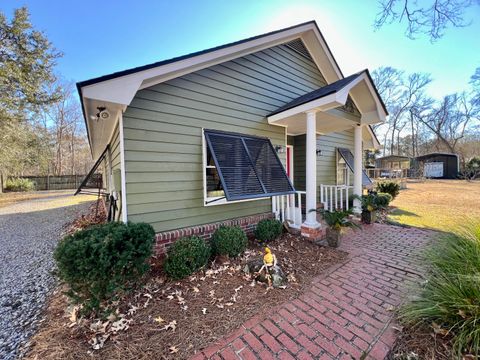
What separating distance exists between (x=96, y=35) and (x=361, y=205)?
1267 cm

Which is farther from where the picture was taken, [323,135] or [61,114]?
[61,114]

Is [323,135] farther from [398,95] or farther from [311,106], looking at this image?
[398,95]

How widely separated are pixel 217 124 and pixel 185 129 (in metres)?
0.84

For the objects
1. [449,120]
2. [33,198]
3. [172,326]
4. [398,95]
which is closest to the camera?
[172,326]

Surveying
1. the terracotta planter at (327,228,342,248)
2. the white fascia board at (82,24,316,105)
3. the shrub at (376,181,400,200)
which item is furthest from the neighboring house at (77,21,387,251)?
the shrub at (376,181,400,200)

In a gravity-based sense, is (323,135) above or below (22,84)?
below

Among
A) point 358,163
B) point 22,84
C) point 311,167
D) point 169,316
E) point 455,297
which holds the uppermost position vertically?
point 22,84

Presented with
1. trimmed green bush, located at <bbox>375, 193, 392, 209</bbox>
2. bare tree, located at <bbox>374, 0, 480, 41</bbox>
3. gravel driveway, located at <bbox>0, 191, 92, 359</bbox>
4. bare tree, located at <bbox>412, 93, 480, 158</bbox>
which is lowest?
gravel driveway, located at <bbox>0, 191, 92, 359</bbox>

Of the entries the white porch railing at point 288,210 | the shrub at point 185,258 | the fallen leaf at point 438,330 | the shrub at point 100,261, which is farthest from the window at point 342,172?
the shrub at point 100,261

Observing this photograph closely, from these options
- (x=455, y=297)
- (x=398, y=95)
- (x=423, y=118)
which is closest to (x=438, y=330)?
(x=455, y=297)

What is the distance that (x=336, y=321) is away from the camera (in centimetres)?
263

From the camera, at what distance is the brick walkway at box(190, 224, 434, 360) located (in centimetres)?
220

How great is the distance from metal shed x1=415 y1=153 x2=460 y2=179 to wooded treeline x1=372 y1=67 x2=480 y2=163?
2717 millimetres

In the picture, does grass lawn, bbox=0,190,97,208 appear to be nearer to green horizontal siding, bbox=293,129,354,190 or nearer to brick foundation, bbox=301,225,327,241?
green horizontal siding, bbox=293,129,354,190
